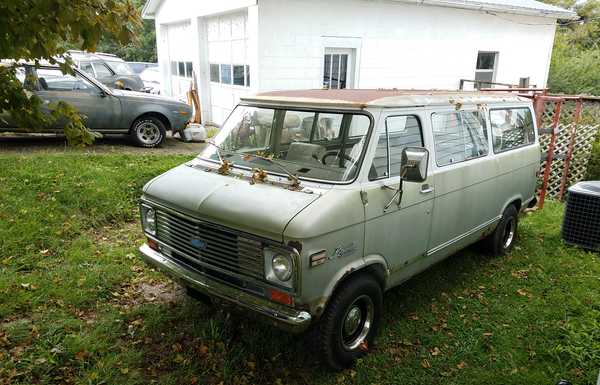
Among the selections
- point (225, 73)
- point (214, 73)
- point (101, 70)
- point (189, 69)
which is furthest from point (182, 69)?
point (225, 73)

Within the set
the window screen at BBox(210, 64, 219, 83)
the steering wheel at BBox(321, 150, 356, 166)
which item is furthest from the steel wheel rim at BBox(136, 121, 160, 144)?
the steering wheel at BBox(321, 150, 356, 166)

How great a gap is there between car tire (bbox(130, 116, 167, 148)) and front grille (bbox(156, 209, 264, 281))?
20.6ft

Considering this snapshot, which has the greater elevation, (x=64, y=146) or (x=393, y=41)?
(x=393, y=41)

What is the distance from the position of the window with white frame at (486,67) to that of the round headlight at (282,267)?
13.1 metres

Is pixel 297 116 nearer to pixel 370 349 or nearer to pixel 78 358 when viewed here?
pixel 370 349

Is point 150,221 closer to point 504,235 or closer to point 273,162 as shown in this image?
point 273,162

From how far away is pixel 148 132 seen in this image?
9.77 m

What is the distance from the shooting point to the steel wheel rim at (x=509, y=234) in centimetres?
598

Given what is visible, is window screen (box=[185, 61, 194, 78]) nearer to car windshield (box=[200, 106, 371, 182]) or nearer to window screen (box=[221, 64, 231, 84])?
window screen (box=[221, 64, 231, 84])

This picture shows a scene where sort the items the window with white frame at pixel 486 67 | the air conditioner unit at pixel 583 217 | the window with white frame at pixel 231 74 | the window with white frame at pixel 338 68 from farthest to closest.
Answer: the window with white frame at pixel 486 67
the window with white frame at pixel 231 74
the window with white frame at pixel 338 68
the air conditioner unit at pixel 583 217

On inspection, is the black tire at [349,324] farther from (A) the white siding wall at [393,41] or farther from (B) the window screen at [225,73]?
(B) the window screen at [225,73]

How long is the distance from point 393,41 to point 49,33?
1066 centimetres

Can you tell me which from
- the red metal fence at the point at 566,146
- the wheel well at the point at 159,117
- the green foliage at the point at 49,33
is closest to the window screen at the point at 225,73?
the wheel well at the point at 159,117

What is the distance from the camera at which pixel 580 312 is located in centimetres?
457
